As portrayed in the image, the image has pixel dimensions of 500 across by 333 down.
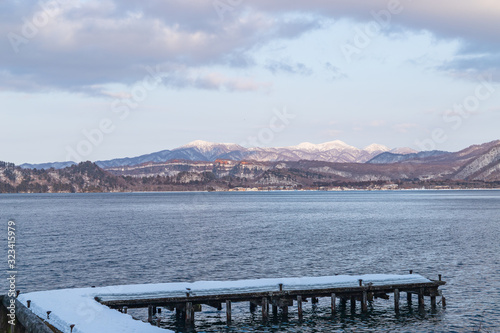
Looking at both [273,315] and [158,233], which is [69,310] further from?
Answer: [158,233]

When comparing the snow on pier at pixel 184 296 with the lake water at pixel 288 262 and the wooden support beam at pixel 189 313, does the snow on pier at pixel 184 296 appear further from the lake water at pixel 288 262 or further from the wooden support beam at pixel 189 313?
the lake water at pixel 288 262

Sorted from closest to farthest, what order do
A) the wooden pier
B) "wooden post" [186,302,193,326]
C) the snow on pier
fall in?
the snow on pier < the wooden pier < "wooden post" [186,302,193,326]

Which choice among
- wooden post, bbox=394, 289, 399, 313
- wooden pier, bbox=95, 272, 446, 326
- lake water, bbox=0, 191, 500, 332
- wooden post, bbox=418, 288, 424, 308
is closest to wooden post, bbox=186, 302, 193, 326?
wooden pier, bbox=95, 272, 446, 326

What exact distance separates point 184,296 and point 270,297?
668 centimetres

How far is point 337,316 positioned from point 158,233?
241ft

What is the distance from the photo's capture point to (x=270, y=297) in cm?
3944

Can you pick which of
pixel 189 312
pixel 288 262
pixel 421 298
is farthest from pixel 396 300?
pixel 288 262

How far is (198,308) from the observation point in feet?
129

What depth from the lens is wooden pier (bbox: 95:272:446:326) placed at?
37312 millimetres

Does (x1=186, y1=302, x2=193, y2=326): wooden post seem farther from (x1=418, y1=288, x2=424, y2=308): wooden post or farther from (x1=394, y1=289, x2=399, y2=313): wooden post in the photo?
(x1=418, y1=288, x2=424, y2=308): wooden post

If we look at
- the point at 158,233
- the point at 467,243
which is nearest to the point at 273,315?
the point at 467,243

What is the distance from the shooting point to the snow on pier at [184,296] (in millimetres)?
30680

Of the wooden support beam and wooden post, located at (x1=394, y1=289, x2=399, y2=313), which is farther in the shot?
wooden post, located at (x1=394, y1=289, x2=399, y2=313)

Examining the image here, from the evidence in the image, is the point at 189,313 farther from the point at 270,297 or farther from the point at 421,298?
the point at 421,298
